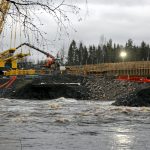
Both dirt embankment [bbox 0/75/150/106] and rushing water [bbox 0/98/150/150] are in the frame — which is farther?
dirt embankment [bbox 0/75/150/106]

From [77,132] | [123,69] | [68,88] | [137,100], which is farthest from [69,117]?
[123,69]

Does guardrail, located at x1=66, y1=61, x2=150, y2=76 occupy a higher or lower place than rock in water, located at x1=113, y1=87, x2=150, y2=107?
higher

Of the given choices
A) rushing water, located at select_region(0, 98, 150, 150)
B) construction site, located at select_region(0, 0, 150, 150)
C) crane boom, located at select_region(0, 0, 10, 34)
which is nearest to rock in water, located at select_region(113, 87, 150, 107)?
construction site, located at select_region(0, 0, 150, 150)

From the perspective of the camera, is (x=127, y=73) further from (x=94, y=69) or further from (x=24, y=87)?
(x=24, y=87)

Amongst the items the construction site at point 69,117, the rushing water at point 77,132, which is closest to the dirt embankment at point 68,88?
the construction site at point 69,117

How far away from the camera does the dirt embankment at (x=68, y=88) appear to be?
5647 cm

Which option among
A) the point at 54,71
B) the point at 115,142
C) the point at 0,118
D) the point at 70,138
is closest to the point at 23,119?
the point at 0,118

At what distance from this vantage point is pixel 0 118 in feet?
90.6

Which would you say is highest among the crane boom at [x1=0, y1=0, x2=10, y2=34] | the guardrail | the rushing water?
the crane boom at [x1=0, y1=0, x2=10, y2=34]

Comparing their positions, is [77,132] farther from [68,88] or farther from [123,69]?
[123,69]

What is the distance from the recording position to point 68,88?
187 feet

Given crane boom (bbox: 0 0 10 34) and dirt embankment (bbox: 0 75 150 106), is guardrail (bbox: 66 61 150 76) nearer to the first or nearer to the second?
dirt embankment (bbox: 0 75 150 106)

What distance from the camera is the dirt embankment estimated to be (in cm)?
5647

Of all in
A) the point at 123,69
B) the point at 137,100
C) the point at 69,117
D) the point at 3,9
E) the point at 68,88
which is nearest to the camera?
the point at 3,9
